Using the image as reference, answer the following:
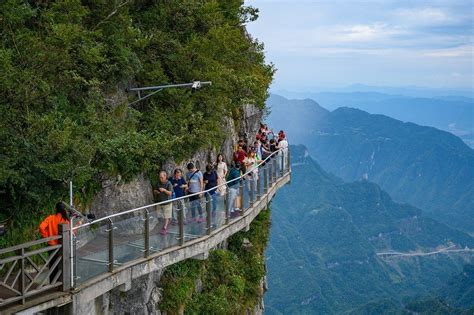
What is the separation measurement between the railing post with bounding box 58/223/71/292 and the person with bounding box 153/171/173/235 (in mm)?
3226

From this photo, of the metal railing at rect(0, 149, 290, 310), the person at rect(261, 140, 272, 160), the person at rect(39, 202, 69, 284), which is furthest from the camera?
the person at rect(261, 140, 272, 160)

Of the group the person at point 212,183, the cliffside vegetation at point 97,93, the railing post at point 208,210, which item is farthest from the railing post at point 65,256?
the person at point 212,183

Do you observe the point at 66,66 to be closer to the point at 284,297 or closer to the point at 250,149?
the point at 250,149

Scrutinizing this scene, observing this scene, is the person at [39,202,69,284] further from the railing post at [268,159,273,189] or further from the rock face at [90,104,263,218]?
the railing post at [268,159,273,189]

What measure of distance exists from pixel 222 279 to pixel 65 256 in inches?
425

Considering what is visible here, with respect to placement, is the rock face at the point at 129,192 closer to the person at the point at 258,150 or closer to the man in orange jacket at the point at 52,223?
the person at the point at 258,150

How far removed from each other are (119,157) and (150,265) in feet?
9.37

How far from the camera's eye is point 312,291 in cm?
18900

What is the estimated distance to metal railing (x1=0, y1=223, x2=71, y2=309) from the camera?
985 cm

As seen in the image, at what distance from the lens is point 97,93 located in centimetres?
1582

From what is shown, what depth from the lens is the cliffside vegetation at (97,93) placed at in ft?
41.4

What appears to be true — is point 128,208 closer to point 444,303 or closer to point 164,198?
point 164,198

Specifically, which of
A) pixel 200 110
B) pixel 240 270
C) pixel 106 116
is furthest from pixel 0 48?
pixel 240 270

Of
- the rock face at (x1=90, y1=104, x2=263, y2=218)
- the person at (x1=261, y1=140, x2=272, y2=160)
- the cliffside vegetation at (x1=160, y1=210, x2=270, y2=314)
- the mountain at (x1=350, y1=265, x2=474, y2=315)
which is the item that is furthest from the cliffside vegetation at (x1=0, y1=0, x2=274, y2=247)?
the mountain at (x1=350, y1=265, x2=474, y2=315)
